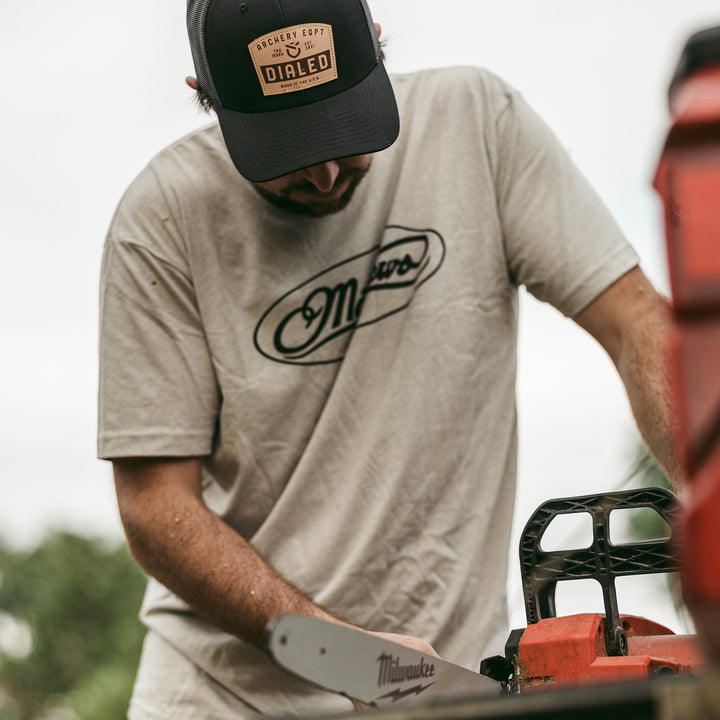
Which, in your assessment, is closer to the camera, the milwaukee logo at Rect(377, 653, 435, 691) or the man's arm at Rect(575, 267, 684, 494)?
the milwaukee logo at Rect(377, 653, 435, 691)

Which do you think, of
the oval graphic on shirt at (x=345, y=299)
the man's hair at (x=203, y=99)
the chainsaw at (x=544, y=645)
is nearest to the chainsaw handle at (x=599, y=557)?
the chainsaw at (x=544, y=645)

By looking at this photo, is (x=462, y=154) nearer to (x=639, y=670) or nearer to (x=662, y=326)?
(x=662, y=326)

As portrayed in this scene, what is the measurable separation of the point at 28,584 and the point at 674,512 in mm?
48224

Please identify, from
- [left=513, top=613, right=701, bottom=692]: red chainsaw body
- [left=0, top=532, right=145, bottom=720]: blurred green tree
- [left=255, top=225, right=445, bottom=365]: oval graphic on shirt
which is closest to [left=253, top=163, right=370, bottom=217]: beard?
[left=255, top=225, right=445, bottom=365]: oval graphic on shirt

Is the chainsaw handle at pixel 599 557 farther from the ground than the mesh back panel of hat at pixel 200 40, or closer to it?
closer to it

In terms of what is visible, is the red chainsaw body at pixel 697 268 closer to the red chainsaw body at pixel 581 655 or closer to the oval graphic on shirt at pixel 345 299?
the red chainsaw body at pixel 581 655

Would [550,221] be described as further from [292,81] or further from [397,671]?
[397,671]

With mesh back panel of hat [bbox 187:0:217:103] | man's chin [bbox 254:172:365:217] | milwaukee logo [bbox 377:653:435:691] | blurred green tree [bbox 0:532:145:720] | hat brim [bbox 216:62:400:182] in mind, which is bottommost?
blurred green tree [bbox 0:532:145:720]

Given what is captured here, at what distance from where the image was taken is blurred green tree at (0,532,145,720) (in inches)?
1582

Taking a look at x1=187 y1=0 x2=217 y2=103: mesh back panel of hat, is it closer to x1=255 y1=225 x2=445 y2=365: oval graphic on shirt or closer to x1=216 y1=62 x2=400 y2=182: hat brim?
x1=216 y1=62 x2=400 y2=182: hat brim

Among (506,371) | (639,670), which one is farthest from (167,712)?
(639,670)

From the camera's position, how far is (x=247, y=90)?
2.17 meters

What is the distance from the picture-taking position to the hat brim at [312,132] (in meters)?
2.11

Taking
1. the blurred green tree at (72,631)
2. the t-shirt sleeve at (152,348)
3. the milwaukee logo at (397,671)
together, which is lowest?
the blurred green tree at (72,631)
